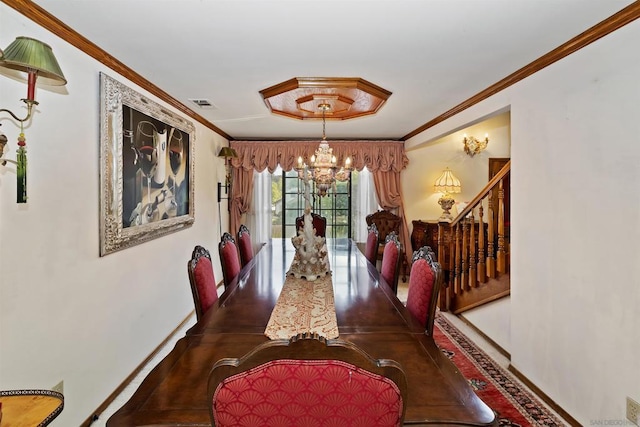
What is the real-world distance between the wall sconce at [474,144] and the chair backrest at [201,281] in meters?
4.45

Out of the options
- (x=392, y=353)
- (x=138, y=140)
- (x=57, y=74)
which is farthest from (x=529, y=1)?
(x=138, y=140)

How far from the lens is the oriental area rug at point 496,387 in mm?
2078

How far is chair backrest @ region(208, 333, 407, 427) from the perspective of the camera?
2.77ft

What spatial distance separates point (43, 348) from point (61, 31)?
1646 mm

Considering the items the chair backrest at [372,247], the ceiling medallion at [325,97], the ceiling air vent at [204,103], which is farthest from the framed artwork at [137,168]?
the chair backrest at [372,247]

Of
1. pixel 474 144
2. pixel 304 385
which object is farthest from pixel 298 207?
pixel 304 385

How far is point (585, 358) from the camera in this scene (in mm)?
1948

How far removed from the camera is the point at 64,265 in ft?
6.17

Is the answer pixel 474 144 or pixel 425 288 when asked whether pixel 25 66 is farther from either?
pixel 474 144

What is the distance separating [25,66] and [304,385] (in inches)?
62.0

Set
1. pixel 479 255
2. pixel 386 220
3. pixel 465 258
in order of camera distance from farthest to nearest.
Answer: pixel 386 220 < pixel 465 258 < pixel 479 255

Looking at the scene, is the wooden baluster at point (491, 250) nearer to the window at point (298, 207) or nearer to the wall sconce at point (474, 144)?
the wall sconce at point (474, 144)

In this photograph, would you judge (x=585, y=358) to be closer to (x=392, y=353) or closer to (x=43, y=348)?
(x=392, y=353)

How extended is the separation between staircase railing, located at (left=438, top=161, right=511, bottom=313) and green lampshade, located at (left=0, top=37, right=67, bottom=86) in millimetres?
3011
